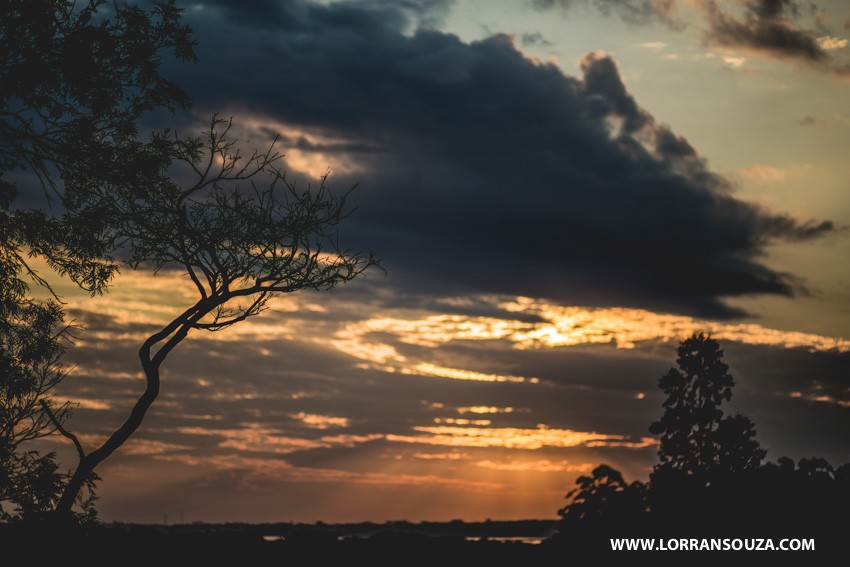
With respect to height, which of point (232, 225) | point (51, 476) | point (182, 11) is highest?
point (182, 11)

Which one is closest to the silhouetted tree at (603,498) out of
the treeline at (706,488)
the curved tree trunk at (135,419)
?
the treeline at (706,488)

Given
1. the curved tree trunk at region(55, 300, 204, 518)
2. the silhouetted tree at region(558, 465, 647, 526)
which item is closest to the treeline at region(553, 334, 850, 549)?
the silhouetted tree at region(558, 465, 647, 526)

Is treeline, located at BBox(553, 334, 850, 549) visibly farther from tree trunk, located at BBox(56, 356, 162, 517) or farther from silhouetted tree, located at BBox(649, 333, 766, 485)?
tree trunk, located at BBox(56, 356, 162, 517)

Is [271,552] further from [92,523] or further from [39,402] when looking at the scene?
[39,402]

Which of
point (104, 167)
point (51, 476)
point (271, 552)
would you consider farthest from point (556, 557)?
point (104, 167)

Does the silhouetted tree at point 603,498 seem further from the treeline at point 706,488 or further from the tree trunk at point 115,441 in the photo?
the tree trunk at point 115,441

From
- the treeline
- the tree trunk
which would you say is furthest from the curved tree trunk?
the treeline

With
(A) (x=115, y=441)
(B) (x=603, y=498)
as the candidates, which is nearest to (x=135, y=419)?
(A) (x=115, y=441)

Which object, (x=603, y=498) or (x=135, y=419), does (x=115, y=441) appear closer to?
(x=135, y=419)

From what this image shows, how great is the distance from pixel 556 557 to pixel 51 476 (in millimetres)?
14631

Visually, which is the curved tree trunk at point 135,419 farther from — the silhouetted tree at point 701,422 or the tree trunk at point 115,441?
the silhouetted tree at point 701,422

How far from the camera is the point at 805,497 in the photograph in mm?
24875

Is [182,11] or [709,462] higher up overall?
[182,11]

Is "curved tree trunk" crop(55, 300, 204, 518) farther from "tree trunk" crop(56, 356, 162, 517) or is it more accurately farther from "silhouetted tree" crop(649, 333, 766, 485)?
"silhouetted tree" crop(649, 333, 766, 485)
